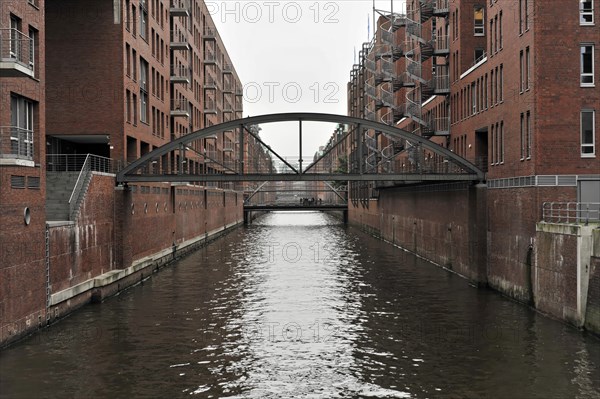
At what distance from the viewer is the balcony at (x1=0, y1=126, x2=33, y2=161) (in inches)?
706

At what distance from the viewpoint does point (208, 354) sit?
58.0 ft

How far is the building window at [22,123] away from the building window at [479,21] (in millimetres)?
25329

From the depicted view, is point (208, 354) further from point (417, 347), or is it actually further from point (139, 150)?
point (139, 150)

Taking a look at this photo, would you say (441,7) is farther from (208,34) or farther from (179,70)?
(208,34)

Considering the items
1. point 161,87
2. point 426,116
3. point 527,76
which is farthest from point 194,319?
point 426,116

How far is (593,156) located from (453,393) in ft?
41.3

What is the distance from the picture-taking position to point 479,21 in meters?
36.7

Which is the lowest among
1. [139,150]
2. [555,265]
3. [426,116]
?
[555,265]

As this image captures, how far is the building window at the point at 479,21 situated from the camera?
36.5m

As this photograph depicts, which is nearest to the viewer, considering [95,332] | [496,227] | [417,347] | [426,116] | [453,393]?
[453,393]

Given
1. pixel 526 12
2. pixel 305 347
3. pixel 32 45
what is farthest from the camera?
pixel 526 12

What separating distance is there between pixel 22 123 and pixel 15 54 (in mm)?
2313

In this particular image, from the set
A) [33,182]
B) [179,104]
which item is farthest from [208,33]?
[33,182]

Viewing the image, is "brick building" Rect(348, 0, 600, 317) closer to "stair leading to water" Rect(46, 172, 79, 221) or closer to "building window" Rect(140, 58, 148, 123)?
"stair leading to water" Rect(46, 172, 79, 221)
